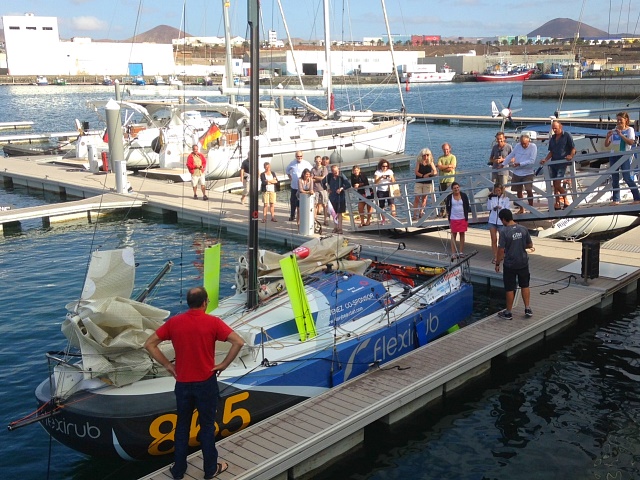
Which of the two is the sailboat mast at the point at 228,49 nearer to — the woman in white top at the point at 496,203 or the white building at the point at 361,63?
the woman in white top at the point at 496,203

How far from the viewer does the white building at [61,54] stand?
534ft

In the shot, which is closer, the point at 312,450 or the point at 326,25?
the point at 312,450

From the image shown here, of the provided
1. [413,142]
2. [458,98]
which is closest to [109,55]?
[458,98]

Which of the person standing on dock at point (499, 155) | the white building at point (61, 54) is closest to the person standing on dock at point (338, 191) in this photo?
→ the person standing on dock at point (499, 155)

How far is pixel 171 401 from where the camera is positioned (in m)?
8.59

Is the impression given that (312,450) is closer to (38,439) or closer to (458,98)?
(38,439)

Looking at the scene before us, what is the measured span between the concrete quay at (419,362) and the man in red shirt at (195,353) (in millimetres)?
1064

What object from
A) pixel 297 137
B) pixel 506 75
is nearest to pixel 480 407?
pixel 297 137

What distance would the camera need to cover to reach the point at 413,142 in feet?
168

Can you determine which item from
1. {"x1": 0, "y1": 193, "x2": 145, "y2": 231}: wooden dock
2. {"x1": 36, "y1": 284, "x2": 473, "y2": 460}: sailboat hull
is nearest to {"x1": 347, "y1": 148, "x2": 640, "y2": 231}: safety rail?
{"x1": 36, "y1": 284, "x2": 473, "y2": 460}: sailboat hull

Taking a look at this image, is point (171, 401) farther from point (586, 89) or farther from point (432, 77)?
point (432, 77)

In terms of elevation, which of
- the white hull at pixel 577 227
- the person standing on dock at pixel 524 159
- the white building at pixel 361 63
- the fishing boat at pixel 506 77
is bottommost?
the white hull at pixel 577 227

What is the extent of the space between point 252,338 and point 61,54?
6880 inches

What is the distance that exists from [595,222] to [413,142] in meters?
32.6
